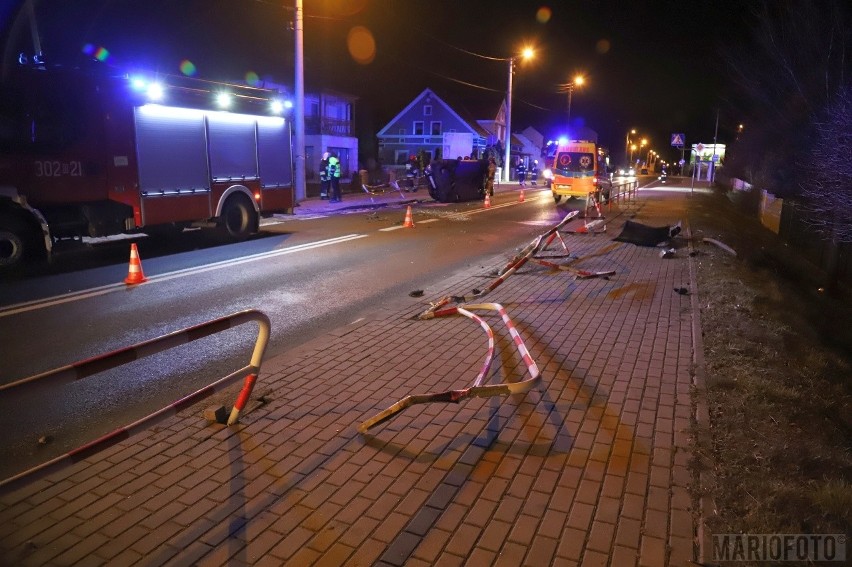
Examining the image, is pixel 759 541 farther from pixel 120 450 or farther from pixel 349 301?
pixel 349 301

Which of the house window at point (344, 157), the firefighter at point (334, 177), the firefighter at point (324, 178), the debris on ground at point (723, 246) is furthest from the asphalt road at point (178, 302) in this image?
the house window at point (344, 157)

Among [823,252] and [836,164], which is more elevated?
[836,164]

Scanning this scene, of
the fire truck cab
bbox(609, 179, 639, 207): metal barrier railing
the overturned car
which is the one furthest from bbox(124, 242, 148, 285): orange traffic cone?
the fire truck cab

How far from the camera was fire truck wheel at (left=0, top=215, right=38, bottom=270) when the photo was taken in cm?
1020

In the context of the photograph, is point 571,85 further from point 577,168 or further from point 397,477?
point 397,477

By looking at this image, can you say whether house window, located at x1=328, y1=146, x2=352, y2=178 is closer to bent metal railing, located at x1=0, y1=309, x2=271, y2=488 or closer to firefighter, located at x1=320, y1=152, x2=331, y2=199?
firefighter, located at x1=320, y1=152, x2=331, y2=199

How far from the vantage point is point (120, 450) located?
430 cm

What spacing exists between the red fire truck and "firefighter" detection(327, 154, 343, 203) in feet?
33.7

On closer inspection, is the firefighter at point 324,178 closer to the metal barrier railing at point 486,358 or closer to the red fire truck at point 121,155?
the red fire truck at point 121,155

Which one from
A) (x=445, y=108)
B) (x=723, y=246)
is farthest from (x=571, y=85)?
(x=723, y=246)

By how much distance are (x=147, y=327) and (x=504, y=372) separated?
4414 millimetres

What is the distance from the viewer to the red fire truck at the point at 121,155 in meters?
10.6

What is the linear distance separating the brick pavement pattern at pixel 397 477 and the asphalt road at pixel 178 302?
2.58 feet

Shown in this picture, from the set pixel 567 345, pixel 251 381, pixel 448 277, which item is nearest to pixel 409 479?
pixel 251 381
